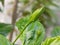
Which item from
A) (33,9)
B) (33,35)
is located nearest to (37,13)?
(33,35)

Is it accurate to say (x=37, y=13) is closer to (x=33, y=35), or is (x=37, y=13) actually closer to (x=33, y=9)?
(x=33, y=35)

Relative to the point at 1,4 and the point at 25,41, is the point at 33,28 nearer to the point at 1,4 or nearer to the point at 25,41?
the point at 25,41

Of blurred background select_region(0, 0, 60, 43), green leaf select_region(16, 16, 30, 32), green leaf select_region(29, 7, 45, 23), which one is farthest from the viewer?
→ blurred background select_region(0, 0, 60, 43)

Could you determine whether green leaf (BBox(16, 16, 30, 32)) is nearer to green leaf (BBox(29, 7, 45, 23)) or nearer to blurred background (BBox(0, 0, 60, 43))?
green leaf (BBox(29, 7, 45, 23))

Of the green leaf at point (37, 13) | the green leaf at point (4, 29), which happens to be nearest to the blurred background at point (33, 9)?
the green leaf at point (4, 29)

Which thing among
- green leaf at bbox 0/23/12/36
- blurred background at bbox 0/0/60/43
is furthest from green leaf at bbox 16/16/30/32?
blurred background at bbox 0/0/60/43

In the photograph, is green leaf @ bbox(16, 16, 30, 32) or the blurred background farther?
the blurred background

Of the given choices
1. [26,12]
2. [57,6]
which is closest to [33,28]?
[26,12]

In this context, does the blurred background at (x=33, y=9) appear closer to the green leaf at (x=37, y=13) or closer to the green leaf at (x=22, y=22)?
the green leaf at (x=22, y=22)

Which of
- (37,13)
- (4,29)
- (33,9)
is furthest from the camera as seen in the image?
(33,9)

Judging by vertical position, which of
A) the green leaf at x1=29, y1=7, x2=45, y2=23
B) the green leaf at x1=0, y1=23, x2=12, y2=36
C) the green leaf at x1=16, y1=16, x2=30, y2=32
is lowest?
the green leaf at x1=0, y1=23, x2=12, y2=36

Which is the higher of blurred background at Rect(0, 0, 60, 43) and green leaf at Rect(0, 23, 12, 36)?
green leaf at Rect(0, 23, 12, 36)
